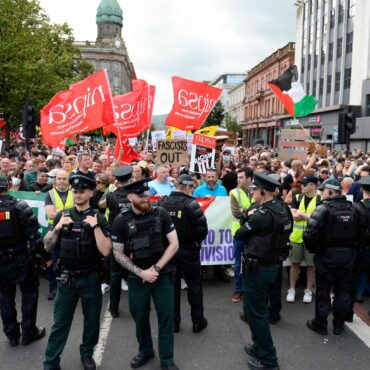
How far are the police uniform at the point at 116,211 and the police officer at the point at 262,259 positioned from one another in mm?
1645

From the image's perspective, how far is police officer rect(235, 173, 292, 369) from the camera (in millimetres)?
4035

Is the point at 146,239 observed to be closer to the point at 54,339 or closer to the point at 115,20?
the point at 54,339

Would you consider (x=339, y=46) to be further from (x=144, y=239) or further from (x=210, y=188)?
(x=144, y=239)

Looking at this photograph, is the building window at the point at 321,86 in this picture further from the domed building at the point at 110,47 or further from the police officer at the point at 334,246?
the domed building at the point at 110,47

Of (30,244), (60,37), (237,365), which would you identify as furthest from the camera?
(60,37)

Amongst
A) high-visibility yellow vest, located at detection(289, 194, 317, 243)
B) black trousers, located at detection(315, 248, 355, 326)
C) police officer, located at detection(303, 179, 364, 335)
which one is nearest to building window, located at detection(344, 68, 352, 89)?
high-visibility yellow vest, located at detection(289, 194, 317, 243)

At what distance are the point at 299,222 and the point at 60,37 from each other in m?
35.5

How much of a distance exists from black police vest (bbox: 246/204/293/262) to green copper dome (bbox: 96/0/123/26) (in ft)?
423

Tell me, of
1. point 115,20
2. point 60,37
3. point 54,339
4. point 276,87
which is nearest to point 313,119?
point 60,37

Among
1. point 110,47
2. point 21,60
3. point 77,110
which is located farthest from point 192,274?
point 110,47

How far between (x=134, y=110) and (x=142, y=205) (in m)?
5.89

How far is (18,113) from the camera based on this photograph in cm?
2291

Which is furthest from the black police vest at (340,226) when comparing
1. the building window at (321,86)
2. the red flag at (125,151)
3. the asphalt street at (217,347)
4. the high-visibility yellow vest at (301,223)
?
the building window at (321,86)

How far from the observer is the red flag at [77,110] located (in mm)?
7848
